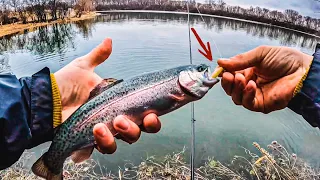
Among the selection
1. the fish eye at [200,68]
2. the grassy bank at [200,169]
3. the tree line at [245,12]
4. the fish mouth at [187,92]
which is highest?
the tree line at [245,12]

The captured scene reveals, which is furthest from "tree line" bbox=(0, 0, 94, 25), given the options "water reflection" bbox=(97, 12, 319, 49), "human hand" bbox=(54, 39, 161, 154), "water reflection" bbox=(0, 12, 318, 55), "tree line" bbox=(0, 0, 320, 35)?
"human hand" bbox=(54, 39, 161, 154)

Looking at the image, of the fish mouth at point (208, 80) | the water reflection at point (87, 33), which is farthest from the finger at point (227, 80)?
the water reflection at point (87, 33)

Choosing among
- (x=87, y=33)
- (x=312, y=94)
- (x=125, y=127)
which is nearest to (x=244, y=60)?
(x=312, y=94)

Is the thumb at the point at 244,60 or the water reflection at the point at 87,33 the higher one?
the thumb at the point at 244,60

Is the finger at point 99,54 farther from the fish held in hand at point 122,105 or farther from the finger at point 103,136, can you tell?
the finger at point 103,136

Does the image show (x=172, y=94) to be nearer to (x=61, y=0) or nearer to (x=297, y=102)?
(x=297, y=102)

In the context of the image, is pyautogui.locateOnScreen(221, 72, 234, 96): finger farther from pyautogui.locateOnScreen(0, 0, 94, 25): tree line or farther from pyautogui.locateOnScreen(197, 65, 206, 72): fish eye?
pyautogui.locateOnScreen(0, 0, 94, 25): tree line
